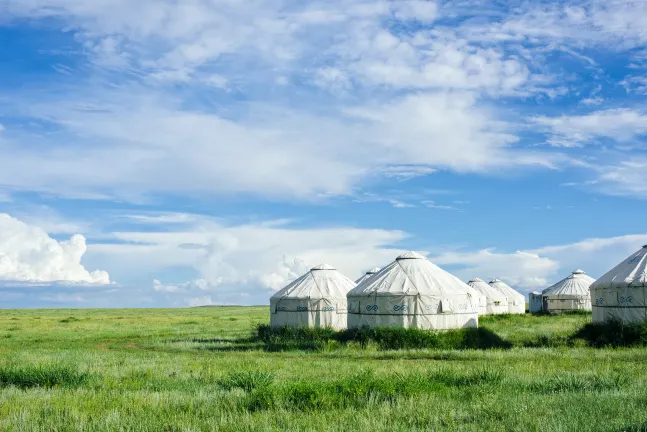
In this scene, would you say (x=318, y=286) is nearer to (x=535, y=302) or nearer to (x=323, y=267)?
(x=323, y=267)

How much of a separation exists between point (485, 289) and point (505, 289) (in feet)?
16.1

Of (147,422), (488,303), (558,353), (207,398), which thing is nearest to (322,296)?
(558,353)

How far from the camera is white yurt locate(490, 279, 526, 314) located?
53.6 metres

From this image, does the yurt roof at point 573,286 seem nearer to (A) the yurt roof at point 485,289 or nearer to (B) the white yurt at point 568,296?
(B) the white yurt at point 568,296

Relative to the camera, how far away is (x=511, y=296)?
5409 cm

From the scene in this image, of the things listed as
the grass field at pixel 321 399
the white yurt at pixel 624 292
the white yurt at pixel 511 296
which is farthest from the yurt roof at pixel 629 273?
the white yurt at pixel 511 296

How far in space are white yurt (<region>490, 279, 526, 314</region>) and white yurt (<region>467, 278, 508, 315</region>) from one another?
1.73m

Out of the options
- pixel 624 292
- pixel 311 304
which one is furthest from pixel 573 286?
pixel 311 304

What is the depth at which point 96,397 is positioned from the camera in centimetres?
932

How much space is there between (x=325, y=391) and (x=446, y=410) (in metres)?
1.86

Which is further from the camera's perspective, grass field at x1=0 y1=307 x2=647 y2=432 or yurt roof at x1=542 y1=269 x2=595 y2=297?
yurt roof at x1=542 y1=269 x2=595 y2=297

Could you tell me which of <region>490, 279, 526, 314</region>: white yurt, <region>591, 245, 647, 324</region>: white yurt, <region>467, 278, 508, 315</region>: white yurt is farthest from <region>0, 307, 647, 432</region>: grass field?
<region>490, 279, 526, 314</region>: white yurt

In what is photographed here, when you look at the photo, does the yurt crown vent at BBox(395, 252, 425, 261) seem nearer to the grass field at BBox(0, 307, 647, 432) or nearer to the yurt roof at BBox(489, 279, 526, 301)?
the grass field at BBox(0, 307, 647, 432)

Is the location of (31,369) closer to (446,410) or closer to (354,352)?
(446,410)
